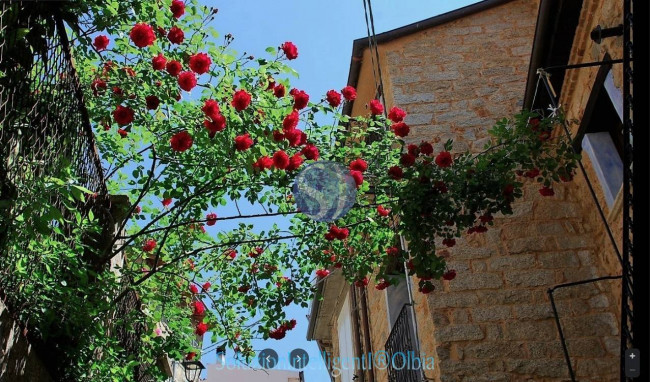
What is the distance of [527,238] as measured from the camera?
6195 mm

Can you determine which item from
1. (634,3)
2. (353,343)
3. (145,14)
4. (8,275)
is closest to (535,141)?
(634,3)

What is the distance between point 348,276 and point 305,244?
18.0 inches

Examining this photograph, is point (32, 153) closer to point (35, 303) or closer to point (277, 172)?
point (35, 303)

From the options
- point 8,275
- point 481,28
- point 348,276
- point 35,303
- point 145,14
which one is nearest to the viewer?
point 8,275

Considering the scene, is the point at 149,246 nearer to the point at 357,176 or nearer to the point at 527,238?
the point at 357,176

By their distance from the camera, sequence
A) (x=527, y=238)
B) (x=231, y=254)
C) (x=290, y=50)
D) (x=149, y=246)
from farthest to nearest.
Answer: (x=527, y=238)
(x=231, y=254)
(x=149, y=246)
(x=290, y=50)

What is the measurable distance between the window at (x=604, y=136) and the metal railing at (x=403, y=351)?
213 centimetres

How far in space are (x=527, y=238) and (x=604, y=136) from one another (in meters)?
1.18

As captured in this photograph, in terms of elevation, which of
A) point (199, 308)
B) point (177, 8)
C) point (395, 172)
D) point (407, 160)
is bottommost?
point (199, 308)

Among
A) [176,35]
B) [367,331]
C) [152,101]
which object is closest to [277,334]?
[152,101]

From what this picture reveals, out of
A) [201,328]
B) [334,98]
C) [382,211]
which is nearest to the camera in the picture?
[334,98]

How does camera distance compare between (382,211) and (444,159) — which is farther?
(382,211)

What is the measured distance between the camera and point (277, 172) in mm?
4438

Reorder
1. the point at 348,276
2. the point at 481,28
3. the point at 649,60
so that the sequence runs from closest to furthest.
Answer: the point at 649,60 < the point at 348,276 < the point at 481,28
